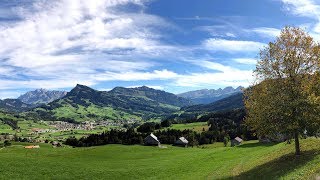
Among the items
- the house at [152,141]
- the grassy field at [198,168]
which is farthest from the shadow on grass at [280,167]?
the house at [152,141]

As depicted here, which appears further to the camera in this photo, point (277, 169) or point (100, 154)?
point (100, 154)

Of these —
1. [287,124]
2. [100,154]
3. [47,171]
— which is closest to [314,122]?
[287,124]

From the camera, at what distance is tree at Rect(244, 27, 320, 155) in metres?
44.9

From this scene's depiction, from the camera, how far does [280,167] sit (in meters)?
46.1

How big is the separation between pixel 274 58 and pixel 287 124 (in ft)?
33.5

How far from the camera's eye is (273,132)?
158 ft

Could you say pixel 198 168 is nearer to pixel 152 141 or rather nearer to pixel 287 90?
pixel 287 90

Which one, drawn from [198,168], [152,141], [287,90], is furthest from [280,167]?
[152,141]

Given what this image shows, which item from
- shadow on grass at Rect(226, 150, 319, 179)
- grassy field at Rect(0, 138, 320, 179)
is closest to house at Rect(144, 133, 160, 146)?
grassy field at Rect(0, 138, 320, 179)

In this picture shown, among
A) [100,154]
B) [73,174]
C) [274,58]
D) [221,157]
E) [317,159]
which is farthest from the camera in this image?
[100,154]

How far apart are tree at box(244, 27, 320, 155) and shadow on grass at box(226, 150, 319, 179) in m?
2.05

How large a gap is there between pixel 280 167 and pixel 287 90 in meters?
10.7

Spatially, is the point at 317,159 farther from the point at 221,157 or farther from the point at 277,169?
the point at 221,157

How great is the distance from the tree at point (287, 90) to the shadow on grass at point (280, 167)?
2.05 meters
